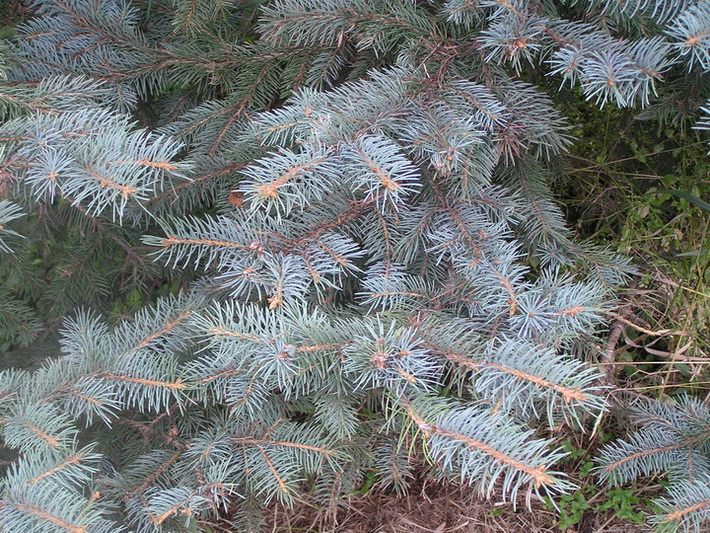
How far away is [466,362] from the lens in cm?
80

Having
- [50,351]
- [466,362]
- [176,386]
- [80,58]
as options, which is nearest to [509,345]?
[466,362]

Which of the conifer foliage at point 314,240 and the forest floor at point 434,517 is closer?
the conifer foliage at point 314,240

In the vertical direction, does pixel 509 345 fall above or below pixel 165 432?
above

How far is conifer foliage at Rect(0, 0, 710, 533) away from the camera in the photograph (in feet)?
2.58

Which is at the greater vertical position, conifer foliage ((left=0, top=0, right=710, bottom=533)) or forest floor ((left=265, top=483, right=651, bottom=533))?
conifer foliage ((left=0, top=0, right=710, bottom=533))

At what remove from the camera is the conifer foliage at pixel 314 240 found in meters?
0.79

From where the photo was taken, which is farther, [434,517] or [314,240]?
[434,517]

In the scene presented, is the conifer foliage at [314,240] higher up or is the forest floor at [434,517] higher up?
the conifer foliage at [314,240]

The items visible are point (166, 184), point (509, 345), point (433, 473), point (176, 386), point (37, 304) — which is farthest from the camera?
point (37, 304)

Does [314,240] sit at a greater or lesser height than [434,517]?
greater

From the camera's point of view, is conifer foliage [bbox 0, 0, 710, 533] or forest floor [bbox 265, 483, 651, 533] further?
forest floor [bbox 265, 483, 651, 533]

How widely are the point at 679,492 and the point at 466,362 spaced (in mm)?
474

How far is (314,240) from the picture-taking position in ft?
3.07

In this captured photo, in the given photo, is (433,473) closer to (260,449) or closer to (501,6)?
(260,449)
